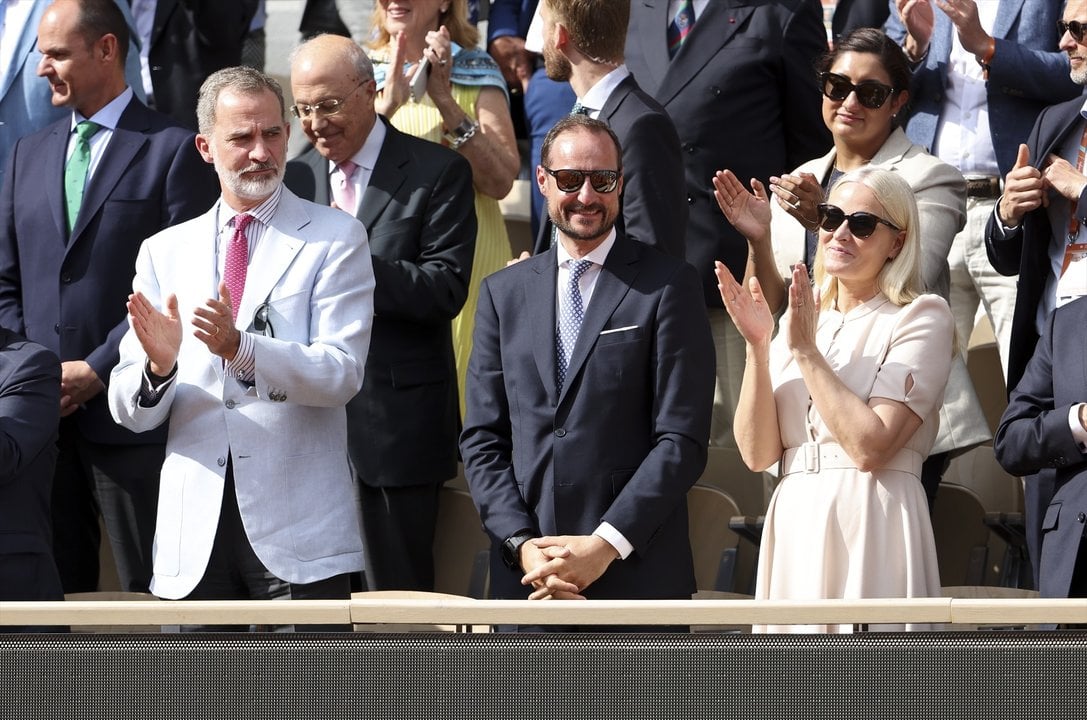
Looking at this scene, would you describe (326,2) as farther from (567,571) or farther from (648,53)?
(567,571)

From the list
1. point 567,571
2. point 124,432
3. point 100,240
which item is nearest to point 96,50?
point 100,240

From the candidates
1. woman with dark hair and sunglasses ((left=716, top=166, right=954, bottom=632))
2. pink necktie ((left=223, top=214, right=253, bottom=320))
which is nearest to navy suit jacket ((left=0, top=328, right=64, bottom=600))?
pink necktie ((left=223, top=214, right=253, bottom=320))

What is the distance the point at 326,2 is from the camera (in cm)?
752

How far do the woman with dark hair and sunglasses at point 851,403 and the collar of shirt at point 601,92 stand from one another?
1036 mm

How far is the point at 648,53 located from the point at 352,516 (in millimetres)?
2475

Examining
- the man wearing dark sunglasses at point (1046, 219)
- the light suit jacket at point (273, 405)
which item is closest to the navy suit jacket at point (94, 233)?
the light suit jacket at point (273, 405)

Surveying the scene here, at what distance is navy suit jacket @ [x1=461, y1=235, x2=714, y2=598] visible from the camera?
4.51m

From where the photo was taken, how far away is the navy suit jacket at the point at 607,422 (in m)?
4.51

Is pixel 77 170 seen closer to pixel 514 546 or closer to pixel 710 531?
pixel 514 546

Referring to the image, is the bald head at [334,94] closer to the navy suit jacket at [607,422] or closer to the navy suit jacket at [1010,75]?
the navy suit jacket at [607,422]

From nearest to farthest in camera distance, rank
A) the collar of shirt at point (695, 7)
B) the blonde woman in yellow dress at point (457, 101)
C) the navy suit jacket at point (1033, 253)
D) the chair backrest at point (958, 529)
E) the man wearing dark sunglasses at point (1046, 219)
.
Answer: the man wearing dark sunglasses at point (1046, 219) → the navy suit jacket at point (1033, 253) → the chair backrest at point (958, 529) → the blonde woman in yellow dress at point (457, 101) → the collar of shirt at point (695, 7)

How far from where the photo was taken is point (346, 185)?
5.68 meters

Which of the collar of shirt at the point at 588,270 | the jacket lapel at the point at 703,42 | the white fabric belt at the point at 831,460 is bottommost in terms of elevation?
the white fabric belt at the point at 831,460

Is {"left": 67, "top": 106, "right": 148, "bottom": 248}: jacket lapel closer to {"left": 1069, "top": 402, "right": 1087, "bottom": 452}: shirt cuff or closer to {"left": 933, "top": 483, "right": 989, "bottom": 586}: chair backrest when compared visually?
{"left": 933, "top": 483, "right": 989, "bottom": 586}: chair backrest
